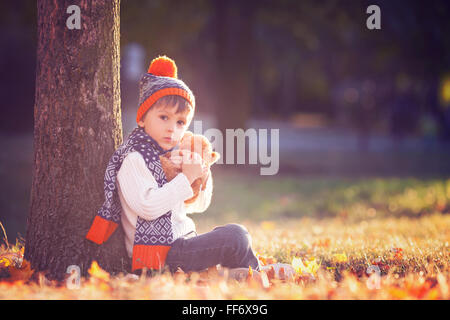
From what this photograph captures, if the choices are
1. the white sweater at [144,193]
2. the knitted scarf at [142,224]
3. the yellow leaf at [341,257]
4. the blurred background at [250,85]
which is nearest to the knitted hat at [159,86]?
the knitted scarf at [142,224]

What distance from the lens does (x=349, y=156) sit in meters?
15.1

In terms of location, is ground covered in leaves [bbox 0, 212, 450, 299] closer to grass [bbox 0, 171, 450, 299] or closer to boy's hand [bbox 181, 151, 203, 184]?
grass [bbox 0, 171, 450, 299]

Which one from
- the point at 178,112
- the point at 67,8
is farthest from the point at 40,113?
the point at 178,112

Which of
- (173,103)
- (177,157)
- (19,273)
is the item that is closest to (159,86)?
(173,103)

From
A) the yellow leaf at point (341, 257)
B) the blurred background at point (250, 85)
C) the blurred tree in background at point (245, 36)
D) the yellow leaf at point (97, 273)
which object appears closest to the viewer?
the yellow leaf at point (97, 273)

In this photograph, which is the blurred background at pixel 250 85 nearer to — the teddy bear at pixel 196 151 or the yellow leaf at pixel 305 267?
the teddy bear at pixel 196 151

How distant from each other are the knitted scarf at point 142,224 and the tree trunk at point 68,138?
0.16 metres

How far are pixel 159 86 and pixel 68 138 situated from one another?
70cm

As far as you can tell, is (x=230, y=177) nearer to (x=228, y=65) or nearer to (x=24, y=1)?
(x=228, y=65)

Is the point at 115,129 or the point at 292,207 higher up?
the point at 115,129

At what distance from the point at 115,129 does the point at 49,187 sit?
1.95ft

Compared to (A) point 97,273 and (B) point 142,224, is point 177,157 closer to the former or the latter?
(B) point 142,224

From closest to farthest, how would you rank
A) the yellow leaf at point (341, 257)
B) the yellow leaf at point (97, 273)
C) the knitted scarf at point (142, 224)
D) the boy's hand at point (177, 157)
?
the yellow leaf at point (97, 273)
the knitted scarf at point (142, 224)
the boy's hand at point (177, 157)
the yellow leaf at point (341, 257)

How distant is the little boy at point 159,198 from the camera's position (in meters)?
3.02
